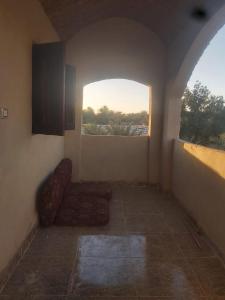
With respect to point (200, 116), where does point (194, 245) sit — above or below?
below

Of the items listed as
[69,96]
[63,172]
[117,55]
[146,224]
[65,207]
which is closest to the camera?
[146,224]

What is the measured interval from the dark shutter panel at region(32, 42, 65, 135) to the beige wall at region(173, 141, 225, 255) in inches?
73.7

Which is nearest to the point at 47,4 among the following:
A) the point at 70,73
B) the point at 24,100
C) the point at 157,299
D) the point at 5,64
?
the point at 70,73

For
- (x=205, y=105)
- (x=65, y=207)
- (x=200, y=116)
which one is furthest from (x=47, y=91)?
→ (x=205, y=105)

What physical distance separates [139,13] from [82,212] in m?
3.78

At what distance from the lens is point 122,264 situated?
3.10 meters

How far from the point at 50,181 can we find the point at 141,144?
2.87 metres

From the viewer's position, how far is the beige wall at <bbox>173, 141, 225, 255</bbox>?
3371mm

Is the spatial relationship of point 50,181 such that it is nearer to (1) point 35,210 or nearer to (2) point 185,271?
(1) point 35,210

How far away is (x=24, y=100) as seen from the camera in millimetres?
3393

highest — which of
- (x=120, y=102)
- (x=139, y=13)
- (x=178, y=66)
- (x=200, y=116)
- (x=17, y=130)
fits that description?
(x=139, y=13)

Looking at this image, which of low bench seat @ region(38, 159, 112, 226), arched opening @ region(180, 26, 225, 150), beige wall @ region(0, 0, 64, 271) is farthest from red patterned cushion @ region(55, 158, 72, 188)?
arched opening @ region(180, 26, 225, 150)

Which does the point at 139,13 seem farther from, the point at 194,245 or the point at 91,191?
the point at 194,245

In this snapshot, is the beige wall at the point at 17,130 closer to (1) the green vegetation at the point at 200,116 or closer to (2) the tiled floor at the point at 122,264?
(2) the tiled floor at the point at 122,264
